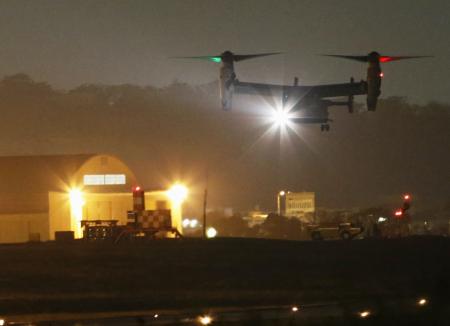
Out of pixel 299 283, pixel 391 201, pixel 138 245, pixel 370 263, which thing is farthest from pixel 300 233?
pixel 299 283

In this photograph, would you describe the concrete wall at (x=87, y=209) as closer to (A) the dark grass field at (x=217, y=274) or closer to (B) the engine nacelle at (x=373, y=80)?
(A) the dark grass field at (x=217, y=274)

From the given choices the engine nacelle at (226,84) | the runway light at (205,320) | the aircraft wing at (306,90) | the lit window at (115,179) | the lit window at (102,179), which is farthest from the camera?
the lit window at (115,179)

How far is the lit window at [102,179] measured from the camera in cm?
4806

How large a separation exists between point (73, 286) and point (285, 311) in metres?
6.47

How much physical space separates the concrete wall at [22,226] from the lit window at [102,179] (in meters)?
4.07

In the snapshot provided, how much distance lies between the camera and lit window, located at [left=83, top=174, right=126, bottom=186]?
158ft

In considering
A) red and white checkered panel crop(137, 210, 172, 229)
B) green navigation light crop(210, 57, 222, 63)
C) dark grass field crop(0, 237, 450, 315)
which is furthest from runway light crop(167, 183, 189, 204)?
dark grass field crop(0, 237, 450, 315)

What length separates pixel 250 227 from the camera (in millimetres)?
54375

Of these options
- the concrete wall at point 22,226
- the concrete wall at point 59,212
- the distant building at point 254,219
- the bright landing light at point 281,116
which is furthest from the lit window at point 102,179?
the bright landing light at point 281,116

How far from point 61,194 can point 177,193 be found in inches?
264

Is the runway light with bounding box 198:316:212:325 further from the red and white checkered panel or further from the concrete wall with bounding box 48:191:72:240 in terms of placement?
the concrete wall with bounding box 48:191:72:240

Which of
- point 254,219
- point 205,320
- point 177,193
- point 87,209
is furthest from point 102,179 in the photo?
point 205,320

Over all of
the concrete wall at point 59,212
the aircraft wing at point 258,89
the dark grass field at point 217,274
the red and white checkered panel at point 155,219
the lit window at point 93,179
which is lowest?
the dark grass field at point 217,274

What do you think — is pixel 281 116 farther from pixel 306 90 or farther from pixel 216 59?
pixel 216 59
